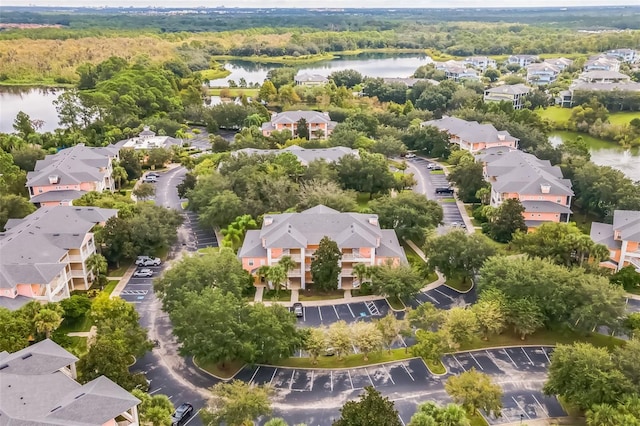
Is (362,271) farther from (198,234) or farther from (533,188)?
(533,188)

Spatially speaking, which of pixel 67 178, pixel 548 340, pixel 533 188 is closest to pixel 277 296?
pixel 548 340

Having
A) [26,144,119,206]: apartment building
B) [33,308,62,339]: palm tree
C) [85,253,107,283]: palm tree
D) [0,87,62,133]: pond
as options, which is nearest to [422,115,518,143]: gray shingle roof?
[26,144,119,206]: apartment building

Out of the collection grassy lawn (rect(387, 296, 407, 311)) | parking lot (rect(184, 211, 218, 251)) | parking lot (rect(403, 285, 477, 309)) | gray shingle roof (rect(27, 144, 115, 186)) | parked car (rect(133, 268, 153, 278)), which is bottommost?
parking lot (rect(403, 285, 477, 309))

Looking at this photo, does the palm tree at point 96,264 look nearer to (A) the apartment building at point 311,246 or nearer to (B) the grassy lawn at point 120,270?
(B) the grassy lawn at point 120,270

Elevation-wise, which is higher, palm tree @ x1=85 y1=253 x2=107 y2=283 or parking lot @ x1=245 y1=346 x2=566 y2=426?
palm tree @ x1=85 y1=253 x2=107 y2=283

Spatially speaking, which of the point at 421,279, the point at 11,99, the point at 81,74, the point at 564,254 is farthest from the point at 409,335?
the point at 11,99

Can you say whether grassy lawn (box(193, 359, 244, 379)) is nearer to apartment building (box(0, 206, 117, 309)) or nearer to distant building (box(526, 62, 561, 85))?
apartment building (box(0, 206, 117, 309))

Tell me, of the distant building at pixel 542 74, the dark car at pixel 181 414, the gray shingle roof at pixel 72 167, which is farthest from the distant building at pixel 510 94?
the dark car at pixel 181 414
